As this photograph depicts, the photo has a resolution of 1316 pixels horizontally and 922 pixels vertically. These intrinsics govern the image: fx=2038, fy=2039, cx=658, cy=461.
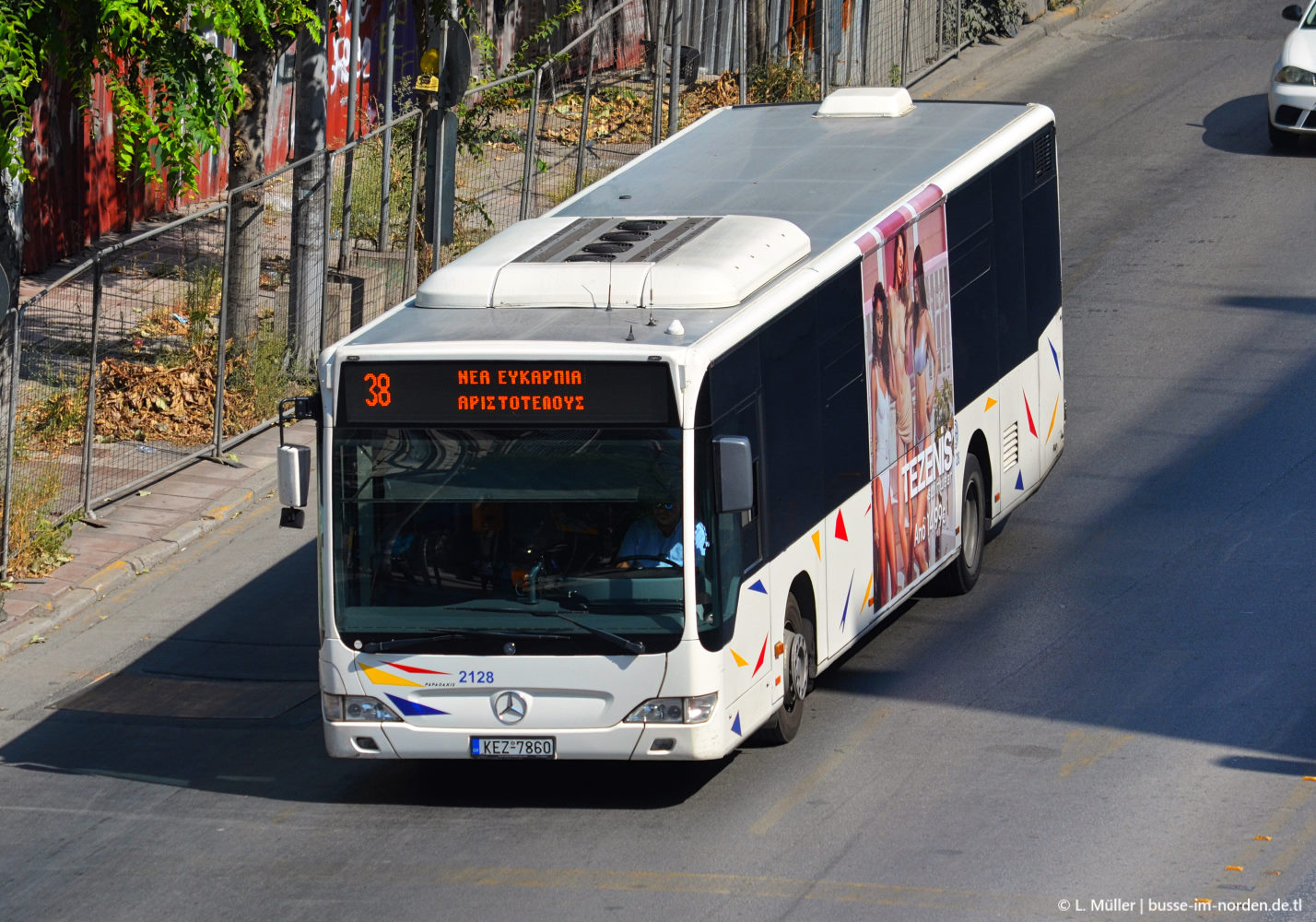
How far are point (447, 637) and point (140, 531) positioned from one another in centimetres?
668

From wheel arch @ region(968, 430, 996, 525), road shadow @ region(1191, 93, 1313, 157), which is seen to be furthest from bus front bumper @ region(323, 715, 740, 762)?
road shadow @ region(1191, 93, 1313, 157)

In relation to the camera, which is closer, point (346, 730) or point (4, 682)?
point (346, 730)

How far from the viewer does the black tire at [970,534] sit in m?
14.6

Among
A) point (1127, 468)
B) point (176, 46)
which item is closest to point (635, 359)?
point (176, 46)

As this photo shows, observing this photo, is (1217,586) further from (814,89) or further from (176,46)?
(814,89)

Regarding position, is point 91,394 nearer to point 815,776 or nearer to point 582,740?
point 582,740

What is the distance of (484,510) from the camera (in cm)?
1035

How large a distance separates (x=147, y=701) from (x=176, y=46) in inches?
199

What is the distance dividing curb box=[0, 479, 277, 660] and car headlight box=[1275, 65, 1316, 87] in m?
14.3

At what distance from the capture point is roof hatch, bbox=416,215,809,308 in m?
11.1

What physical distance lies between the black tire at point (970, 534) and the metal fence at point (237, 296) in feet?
21.9

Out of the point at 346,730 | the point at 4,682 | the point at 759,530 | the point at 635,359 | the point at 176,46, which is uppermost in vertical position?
the point at 176,46

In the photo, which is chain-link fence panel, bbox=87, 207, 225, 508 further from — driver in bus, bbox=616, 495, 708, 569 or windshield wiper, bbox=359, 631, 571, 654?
driver in bus, bbox=616, 495, 708, 569

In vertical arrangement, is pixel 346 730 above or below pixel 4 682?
above
